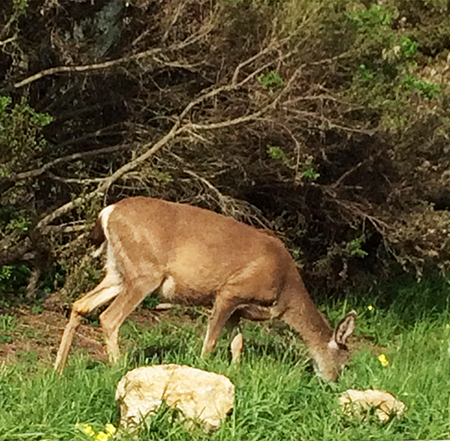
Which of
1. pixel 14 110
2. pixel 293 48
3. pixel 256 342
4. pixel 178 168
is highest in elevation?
pixel 293 48

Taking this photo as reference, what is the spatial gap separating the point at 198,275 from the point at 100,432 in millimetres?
2377

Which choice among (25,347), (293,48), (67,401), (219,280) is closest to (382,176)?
(293,48)

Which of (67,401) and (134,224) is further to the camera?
(134,224)

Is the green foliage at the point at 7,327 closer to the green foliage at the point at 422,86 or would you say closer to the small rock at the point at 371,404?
the small rock at the point at 371,404

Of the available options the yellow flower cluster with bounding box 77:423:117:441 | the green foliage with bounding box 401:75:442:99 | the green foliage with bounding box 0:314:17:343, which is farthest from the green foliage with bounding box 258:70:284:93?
the yellow flower cluster with bounding box 77:423:117:441

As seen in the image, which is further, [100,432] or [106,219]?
[106,219]

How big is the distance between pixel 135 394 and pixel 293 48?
→ 14.3 feet

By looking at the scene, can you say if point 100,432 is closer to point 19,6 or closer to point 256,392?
point 256,392

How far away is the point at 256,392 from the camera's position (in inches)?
227

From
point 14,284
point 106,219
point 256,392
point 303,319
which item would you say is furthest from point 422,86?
point 14,284

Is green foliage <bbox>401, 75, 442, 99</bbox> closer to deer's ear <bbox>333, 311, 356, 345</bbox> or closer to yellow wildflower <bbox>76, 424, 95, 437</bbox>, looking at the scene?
deer's ear <bbox>333, 311, 356, 345</bbox>

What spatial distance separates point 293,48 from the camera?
28.2 ft

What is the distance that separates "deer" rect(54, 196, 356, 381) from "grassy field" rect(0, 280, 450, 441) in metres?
0.21

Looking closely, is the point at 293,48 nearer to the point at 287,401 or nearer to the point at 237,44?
the point at 237,44
